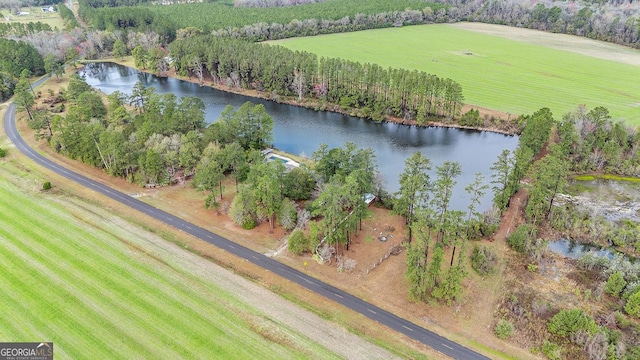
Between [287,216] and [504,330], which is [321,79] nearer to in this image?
[287,216]

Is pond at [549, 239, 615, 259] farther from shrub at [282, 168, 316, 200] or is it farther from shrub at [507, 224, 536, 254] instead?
shrub at [282, 168, 316, 200]

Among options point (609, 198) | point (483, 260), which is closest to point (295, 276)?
point (483, 260)

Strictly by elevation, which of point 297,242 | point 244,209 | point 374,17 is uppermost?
point 374,17

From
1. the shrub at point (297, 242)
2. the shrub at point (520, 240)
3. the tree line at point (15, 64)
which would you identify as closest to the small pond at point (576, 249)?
the shrub at point (520, 240)

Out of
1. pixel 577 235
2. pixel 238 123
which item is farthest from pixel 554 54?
pixel 238 123

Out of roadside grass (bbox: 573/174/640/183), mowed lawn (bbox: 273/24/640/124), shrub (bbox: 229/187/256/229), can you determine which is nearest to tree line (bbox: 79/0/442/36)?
mowed lawn (bbox: 273/24/640/124)

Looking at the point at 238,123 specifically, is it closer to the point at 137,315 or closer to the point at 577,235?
the point at 137,315
